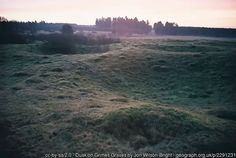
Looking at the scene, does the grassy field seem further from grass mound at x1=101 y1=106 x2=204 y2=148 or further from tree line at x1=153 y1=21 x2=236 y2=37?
tree line at x1=153 y1=21 x2=236 y2=37

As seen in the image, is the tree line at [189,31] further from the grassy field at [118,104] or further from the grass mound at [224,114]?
the grass mound at [224,114]

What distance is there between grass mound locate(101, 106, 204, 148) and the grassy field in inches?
2.5

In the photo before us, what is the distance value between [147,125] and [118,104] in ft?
16.1

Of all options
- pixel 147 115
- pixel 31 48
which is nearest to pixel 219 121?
pixel 147 115

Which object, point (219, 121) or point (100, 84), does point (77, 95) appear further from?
point (219, 121)

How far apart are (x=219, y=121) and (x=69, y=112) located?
1115 centimetres

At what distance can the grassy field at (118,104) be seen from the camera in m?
16.5

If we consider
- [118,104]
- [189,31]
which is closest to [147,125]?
[118,104]

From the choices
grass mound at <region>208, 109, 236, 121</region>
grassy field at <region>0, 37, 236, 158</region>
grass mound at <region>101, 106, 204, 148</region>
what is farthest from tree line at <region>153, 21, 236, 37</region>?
grass mound at <region>101, 106, 204, 148</region>

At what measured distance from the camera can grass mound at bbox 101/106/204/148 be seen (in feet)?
55.9

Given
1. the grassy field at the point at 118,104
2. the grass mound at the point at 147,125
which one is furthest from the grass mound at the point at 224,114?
the grass mound at the point at 147,125

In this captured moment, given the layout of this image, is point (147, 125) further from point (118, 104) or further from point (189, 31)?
point (189, 31)

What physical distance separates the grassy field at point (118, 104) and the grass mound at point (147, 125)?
63 mm

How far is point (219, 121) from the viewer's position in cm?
2033
